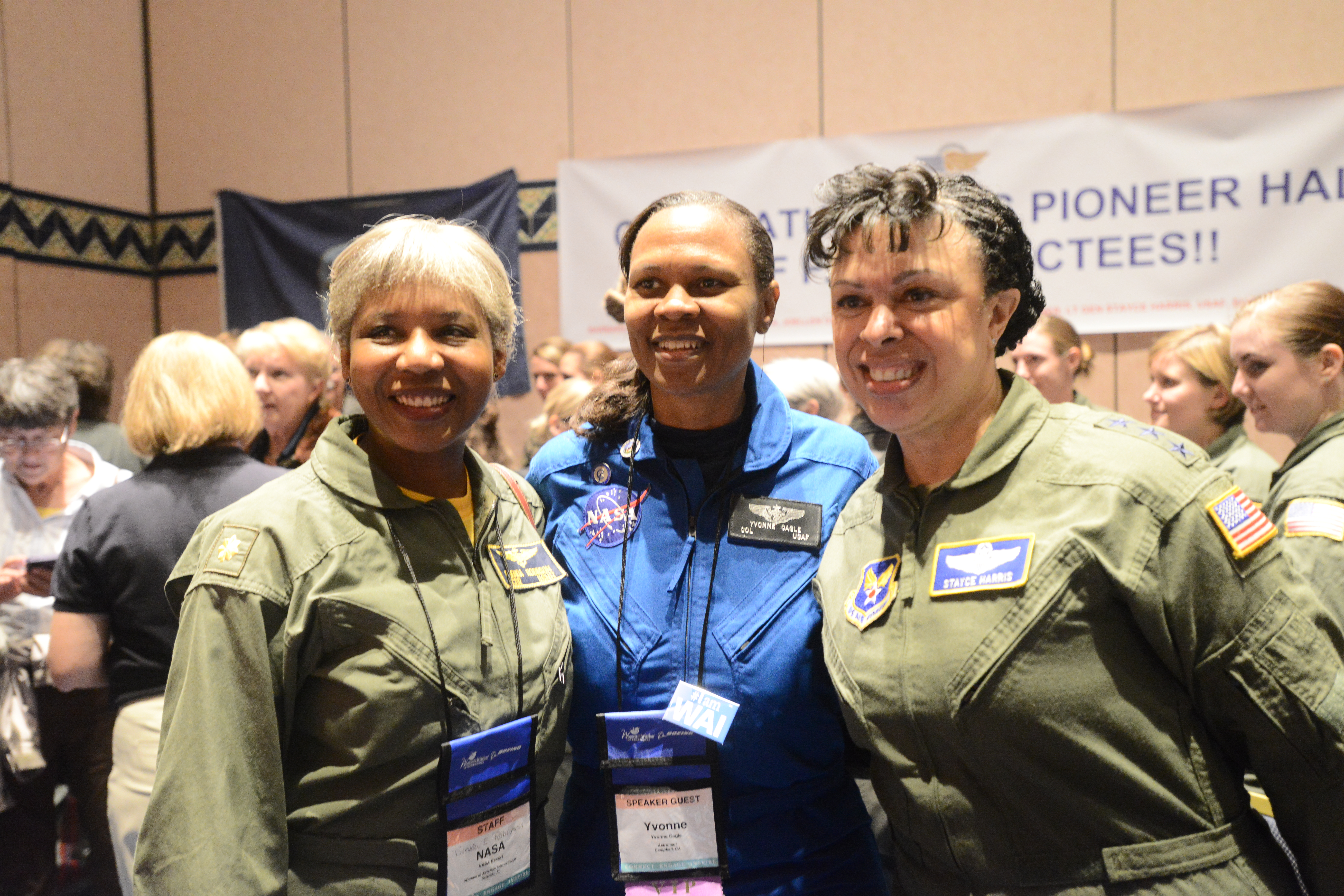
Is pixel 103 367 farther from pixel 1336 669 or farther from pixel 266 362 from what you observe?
pixel 1336 669

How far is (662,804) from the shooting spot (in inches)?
63.7

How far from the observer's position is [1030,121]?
515 centimetres

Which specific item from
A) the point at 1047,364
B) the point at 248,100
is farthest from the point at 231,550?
the point at 248,100

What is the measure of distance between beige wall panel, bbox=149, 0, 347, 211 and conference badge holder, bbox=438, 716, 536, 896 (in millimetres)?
5994

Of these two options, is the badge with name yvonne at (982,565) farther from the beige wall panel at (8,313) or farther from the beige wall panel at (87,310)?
the beige wall panel at (8,313)

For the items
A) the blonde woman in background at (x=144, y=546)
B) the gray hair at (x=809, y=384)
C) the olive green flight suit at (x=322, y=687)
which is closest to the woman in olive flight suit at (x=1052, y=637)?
the olive green flight suit at (x=322, y=687)

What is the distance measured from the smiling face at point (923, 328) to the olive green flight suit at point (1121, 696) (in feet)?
0.43

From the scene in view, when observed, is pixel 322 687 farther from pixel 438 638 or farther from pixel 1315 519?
pixel 1315 519

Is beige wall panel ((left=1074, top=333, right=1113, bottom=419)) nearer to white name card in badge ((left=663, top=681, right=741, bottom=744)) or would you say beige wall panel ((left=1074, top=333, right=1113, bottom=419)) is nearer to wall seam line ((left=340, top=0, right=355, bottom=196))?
white name card in badge ((left=663, top=681, right=741, bottom=744))

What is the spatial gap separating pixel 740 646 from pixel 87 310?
6840 millimetres

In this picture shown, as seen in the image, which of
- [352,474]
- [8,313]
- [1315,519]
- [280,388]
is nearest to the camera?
[352,474]

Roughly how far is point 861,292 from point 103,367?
3692 millimetres

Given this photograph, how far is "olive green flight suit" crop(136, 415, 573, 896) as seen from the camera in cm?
128

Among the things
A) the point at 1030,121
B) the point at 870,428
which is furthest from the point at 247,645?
the point at 1030,121
